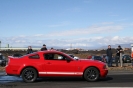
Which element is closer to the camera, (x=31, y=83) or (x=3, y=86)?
(x=3, y=86)

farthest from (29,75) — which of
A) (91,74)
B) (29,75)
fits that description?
(91,74)

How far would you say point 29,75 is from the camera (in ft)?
37.9

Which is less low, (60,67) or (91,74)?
(60,67)

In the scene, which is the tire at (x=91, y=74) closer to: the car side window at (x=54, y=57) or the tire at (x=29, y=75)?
the car side window at (x=54, y=57)

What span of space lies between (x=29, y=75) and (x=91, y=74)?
2.81m

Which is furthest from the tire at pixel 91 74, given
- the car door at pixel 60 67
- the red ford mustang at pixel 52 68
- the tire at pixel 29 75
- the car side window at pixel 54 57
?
the tire at pixel 29 75

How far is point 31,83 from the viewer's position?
1124 centimetres

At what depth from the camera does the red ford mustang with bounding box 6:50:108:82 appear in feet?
37.9

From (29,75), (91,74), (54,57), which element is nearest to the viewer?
(29,75)

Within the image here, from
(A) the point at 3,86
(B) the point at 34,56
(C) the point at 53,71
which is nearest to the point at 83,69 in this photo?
(C) the point at 53,71

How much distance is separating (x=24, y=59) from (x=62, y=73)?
1848 millimetres

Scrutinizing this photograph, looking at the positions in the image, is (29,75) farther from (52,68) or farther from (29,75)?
(52,68)

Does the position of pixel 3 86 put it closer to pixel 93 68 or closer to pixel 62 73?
pixel 62 73

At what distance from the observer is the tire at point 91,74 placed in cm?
1162
